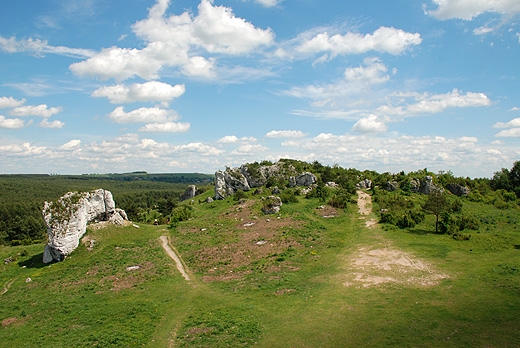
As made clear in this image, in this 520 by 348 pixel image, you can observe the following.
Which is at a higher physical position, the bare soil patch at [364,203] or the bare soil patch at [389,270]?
the bare soil patch at [364,203]

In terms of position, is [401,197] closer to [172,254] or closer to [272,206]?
[272,206]

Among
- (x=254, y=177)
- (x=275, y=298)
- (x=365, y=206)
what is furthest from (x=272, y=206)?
(x=275, y=298)

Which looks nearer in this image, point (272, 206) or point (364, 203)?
point (272, 206)

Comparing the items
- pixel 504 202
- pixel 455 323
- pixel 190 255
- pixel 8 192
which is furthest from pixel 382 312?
pixel 8 192

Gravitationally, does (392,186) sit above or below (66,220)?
above

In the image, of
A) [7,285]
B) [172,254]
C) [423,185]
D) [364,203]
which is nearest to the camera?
[7,285]

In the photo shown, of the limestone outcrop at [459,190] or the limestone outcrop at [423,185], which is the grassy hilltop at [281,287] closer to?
the limestone outcrop at [459,190]

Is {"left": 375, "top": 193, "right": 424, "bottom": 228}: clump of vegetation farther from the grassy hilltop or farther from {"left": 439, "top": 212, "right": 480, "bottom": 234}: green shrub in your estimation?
{"left": 439, "top": 212, "right": 480, "bottom": 234}: green shrub

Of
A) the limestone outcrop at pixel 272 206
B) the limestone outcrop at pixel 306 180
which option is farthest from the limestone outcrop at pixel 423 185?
the limestone outcrop at pixel 272 206
